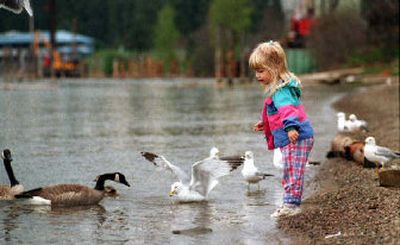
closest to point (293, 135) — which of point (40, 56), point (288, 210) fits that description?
point (288, 210)

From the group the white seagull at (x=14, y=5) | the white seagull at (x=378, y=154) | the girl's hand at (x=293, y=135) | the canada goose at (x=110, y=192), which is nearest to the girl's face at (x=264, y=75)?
the girl's hand at (x=293, y=135)

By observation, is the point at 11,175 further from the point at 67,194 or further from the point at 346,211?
the point at 346,211

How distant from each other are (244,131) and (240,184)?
9013 mm

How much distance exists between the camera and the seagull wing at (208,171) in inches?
408

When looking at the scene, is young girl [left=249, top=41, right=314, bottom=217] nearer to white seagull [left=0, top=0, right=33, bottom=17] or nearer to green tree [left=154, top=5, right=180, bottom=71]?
white seagull [left=0, top=0, right=33, bottom=17]

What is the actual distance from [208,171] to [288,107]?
1.84 m

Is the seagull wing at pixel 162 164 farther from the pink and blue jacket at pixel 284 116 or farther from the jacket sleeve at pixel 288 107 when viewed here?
the jacket sleeve at pixel 288 107

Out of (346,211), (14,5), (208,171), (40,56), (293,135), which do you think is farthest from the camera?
(40,56)

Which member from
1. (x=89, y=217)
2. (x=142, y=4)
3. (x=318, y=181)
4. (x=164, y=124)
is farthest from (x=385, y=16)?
(x=142, y=4)

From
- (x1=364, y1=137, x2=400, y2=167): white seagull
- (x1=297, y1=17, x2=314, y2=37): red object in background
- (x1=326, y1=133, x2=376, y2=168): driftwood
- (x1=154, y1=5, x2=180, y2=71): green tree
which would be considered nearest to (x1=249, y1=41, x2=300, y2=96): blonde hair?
(x1=364, y1=137, x2=400, y2=167): white seagull

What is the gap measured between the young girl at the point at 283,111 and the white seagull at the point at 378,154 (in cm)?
334

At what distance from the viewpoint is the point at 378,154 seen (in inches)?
494

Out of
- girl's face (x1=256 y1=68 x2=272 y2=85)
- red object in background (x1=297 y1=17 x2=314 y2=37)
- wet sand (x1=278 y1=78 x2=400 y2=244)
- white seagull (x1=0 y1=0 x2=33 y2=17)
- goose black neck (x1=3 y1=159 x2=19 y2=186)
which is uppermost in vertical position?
red object in background (x1=297 y1=17 x2=314 y2=37)

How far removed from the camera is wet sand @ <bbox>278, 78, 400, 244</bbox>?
8117mm
